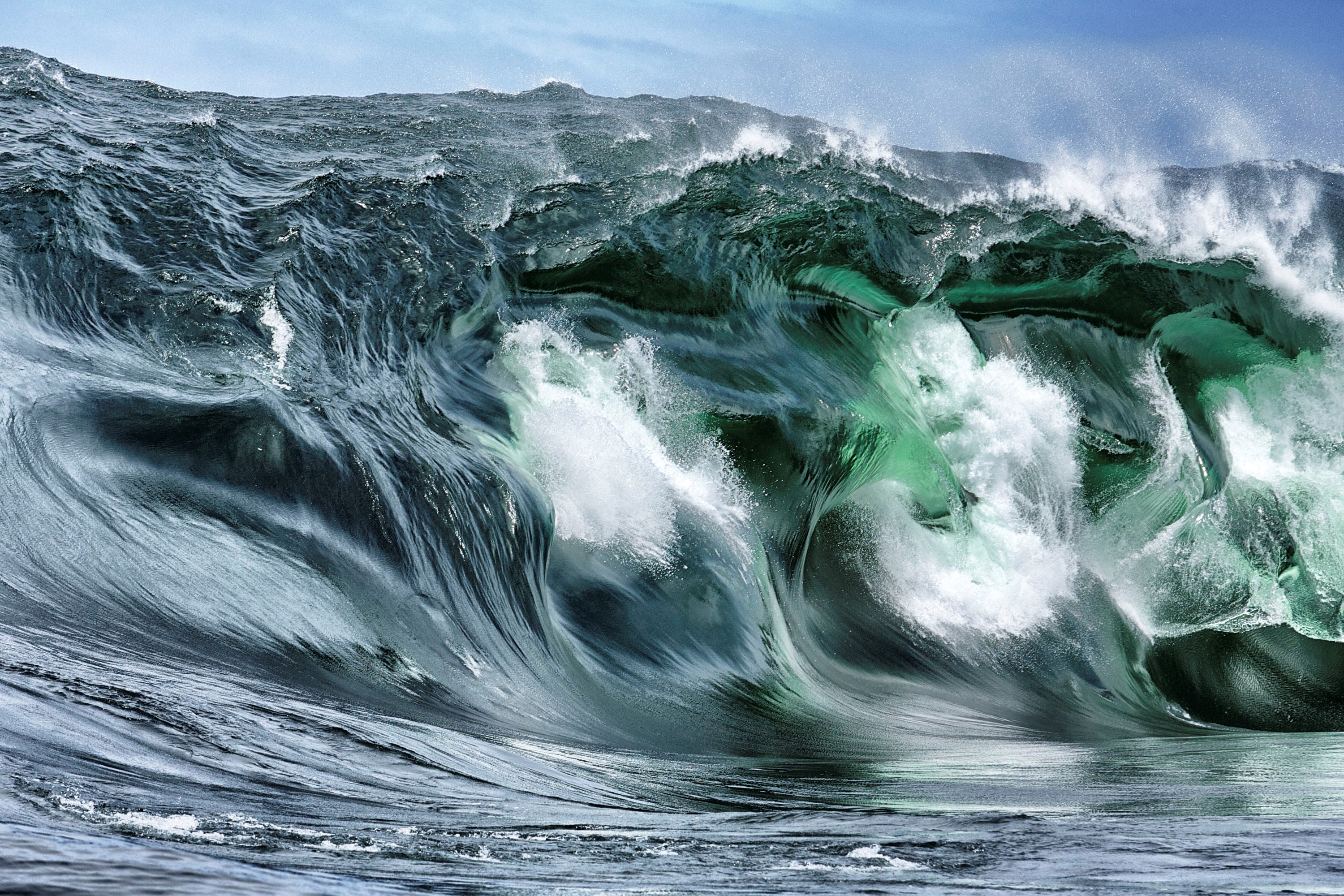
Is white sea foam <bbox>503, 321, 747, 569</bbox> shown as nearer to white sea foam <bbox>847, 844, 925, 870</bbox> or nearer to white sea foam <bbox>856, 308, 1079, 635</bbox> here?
white sea foam <bbox>856, 308, 1079, 635</bbox>

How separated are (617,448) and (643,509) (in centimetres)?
56

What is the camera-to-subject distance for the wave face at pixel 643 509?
2.18 meters

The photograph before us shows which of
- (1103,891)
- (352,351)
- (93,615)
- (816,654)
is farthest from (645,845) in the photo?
(352,351)

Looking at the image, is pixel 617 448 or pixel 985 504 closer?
pixel 617 448

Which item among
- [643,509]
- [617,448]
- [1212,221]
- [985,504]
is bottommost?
[643,509]

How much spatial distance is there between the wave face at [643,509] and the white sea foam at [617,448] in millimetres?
36

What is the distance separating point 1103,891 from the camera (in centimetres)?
147

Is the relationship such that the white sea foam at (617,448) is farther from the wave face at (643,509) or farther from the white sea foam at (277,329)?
the white sea foam at (277,329)

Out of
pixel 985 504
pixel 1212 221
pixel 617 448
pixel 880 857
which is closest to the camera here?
pixel 880 857

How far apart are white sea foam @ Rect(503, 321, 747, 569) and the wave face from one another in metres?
0.04

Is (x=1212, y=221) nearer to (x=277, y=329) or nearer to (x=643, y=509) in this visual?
(x=643, y=509)

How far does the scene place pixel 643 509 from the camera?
657 centimetres

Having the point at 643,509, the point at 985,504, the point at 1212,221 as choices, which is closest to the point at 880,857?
the point at 643,509

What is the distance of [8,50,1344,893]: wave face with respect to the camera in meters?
2.18
